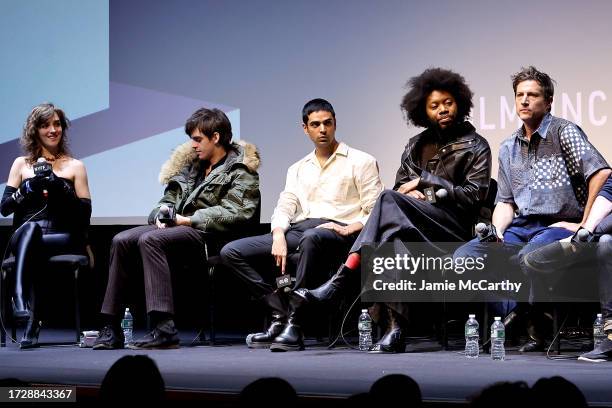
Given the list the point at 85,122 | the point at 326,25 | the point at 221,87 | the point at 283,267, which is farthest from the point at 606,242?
the point at 85,122

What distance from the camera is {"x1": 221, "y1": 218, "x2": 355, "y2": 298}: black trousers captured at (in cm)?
446

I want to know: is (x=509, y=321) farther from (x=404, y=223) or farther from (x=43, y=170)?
(x=43, y=170)

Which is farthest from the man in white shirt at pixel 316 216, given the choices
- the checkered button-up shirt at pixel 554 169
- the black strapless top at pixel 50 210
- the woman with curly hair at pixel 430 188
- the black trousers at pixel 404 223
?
the black strapless top at pixel 50 210

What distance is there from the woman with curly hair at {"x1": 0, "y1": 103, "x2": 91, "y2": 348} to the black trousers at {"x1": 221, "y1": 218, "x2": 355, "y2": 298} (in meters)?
0.88

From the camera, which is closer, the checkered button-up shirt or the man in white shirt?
the checkered button-up shirt

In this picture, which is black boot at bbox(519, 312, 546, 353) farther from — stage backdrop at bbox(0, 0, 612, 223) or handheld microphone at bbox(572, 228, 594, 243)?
stage backdrop at bbox(0, 0, 612, 223)

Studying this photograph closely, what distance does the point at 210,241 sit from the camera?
16.3 feet

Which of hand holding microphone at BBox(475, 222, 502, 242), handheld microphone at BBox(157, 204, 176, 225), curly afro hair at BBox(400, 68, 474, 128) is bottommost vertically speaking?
hand holding microphone at BBox(475, 222, 502, 242)

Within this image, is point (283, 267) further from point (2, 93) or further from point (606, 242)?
point (2, 93)

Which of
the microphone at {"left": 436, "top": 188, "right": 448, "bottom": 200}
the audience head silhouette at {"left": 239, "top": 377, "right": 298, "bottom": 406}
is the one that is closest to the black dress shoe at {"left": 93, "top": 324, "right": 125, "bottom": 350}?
the microphone at {"left": 436, "top": 188, "right": 448, "bottom": 200}

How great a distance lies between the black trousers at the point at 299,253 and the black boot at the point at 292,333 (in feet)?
0.43

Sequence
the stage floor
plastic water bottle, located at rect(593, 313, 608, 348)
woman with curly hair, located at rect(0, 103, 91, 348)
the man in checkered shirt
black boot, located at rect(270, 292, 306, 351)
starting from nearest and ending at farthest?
the stage floor < plastic water bottle, located at rect(593, 313, 608, 348) < the man in checkered shirt < black boot, located at rect(270, 292, 306, 351) < woman with curly hair, located at rect(0, 103, 91, 348)

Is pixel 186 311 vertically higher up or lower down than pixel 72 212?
lower down

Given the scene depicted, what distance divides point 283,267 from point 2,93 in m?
2.54
